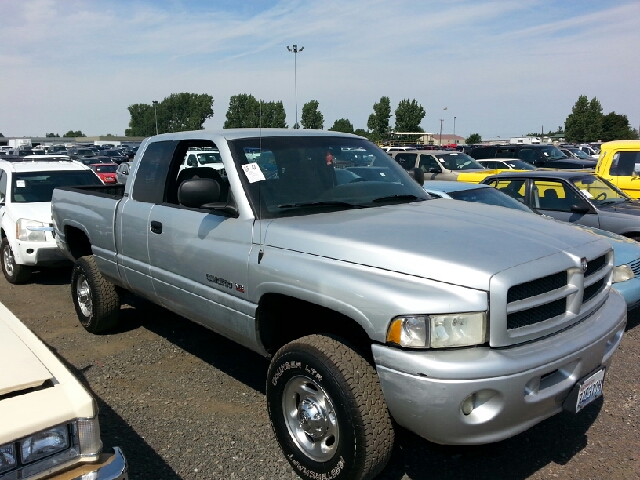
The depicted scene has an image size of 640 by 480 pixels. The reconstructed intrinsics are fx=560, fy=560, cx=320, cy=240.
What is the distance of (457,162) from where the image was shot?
1766 centimetres

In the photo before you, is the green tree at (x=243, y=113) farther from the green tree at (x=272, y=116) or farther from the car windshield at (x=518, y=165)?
the car windshield at (x=518, y=165)

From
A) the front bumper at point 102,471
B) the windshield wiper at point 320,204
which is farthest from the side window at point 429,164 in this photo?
the front bumper at point 102,471

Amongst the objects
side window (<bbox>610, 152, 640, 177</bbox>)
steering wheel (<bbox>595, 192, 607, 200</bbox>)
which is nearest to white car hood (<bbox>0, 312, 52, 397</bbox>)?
steering wheel (<bbox>595, 192, 607, 200</bbox>)

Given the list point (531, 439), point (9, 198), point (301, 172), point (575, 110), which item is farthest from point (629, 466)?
point (575, 110)

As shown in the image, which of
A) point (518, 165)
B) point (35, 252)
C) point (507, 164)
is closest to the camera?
point (35, 252)

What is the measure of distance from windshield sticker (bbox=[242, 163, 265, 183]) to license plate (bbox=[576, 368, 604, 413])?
2215mm

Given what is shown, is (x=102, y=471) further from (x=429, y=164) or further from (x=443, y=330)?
(x=429, y=164)

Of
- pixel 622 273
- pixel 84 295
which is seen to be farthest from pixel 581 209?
pixel 84 295

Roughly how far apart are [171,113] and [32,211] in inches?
3926

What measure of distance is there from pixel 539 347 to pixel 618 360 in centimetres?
281

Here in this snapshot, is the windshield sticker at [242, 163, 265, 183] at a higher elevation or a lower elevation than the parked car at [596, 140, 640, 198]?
higher

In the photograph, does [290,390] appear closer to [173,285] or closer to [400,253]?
[400,253]

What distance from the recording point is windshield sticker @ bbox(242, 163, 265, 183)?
3627 millimetres

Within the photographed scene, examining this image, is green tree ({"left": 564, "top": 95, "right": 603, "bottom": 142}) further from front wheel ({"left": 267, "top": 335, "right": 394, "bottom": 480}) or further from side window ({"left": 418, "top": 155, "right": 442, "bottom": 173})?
front wheel ({"left": 267, "top": 335, "right": 394, "bottom": 480})
